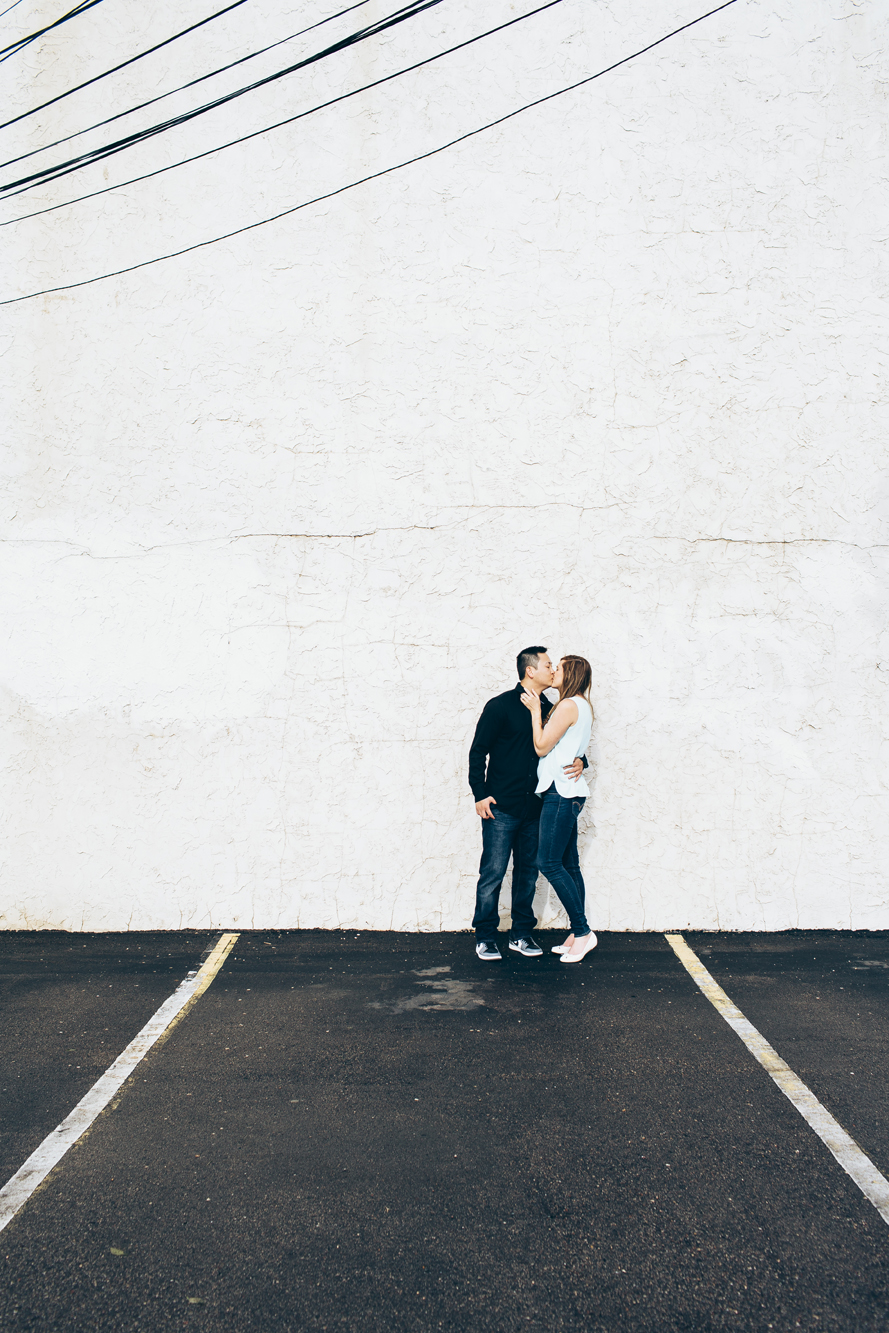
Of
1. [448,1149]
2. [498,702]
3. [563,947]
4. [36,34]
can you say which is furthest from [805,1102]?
[36,34]

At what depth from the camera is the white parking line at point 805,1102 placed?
2.97 meters

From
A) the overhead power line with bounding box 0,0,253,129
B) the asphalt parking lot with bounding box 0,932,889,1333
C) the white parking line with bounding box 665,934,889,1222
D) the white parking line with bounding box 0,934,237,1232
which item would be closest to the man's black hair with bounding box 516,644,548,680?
the asphalt parking lot with bounding box 0,932,889,1333

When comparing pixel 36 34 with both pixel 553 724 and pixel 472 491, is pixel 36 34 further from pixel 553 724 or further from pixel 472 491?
pixel 553 724

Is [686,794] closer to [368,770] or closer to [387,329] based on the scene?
[368,770]

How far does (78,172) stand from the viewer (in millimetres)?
5898

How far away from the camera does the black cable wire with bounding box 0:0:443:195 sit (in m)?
5.56

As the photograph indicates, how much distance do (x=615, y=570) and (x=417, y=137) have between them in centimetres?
330

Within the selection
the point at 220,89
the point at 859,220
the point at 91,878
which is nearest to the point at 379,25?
the point at 220,89

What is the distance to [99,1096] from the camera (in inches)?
143

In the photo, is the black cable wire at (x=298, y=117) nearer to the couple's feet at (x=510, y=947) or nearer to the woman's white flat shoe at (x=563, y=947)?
the couple's feet at (x=510, y=947)

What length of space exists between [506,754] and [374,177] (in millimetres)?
4087

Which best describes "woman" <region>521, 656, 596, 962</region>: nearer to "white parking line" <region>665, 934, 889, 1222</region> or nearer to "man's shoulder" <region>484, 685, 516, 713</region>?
"man's shoulder" <region>484, 685, 516, 713</region>

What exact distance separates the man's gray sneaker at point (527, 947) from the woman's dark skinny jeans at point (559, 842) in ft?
1.15

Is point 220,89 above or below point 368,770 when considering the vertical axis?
above
